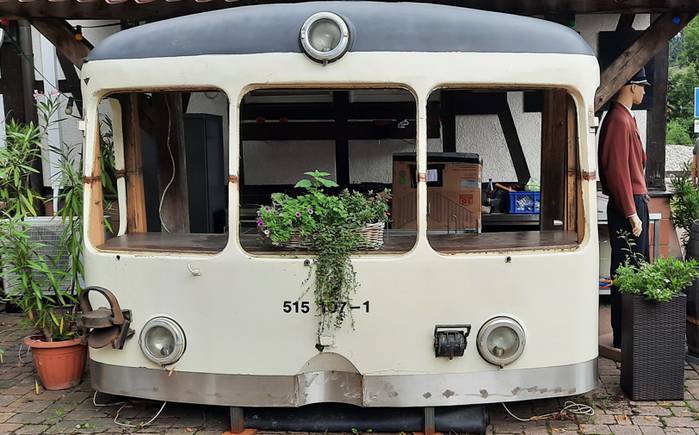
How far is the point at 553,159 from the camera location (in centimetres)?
491

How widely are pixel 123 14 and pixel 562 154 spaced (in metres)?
3.60

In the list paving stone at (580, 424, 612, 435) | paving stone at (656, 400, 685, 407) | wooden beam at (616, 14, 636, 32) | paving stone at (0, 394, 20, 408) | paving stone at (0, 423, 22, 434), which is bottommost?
paving stone at (0, 423, 22, 434)

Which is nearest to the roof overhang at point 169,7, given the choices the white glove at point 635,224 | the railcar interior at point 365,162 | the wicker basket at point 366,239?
the railcar interior at point 365,162

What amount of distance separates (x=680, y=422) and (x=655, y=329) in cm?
55

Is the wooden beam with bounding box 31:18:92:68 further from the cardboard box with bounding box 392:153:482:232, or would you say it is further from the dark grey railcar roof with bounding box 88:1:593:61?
the cardboard box with bounding box 392:153:482:232

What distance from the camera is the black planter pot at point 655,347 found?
165 inches

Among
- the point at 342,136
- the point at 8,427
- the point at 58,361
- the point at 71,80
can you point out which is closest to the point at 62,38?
the point at 71,80

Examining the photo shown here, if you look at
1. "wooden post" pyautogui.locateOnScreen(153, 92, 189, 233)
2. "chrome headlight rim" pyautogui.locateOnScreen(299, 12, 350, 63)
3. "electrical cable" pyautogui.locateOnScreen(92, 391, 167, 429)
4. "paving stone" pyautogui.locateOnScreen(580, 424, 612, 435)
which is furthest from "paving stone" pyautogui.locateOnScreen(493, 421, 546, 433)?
"wooden post" pyautogui.locateOnScreen(153, 92, 189, 233)

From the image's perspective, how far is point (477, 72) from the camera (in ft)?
11.7

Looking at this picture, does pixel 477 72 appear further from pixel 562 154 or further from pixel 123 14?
pixel 123 14

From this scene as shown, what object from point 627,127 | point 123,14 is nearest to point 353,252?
point 627,127

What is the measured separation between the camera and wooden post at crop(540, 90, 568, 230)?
470 centimetres

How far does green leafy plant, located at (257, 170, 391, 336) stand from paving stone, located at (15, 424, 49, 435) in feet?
6.04

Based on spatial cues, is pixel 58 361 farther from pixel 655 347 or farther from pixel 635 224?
pixel 635 224
